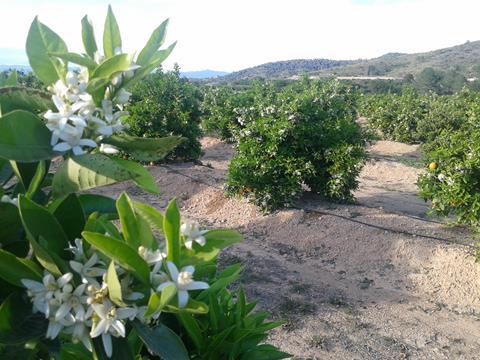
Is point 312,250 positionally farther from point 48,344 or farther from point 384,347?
point 48,344

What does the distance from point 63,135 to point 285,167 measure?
6.17m

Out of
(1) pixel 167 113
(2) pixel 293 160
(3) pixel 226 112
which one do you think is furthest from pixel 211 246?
(3) pixel 226 112

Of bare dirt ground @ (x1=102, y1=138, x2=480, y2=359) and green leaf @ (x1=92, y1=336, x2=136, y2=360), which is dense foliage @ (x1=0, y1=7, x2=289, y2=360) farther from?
bare dirt ground @ (x1=102, y1=138, x2=480, y2=359)

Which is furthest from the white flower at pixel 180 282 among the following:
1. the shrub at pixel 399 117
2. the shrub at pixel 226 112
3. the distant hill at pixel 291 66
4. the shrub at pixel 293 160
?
the distant hill at pixel 291 66

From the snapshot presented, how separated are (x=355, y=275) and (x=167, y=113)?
22.4 ft

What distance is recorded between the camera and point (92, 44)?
39.4 inches

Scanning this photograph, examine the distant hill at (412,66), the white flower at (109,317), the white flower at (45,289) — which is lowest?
the distant hill at (412,66)

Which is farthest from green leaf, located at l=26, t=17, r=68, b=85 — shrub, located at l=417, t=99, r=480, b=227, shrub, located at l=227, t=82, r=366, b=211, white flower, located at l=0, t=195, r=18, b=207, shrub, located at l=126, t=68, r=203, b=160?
shrub, located at l=126, t=68, r=203, b=160

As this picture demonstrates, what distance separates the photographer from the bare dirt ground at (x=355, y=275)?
3.80 meters

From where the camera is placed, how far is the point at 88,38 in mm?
996

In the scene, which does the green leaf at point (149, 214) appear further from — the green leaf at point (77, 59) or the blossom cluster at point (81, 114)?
the green leaf at point (77, 59)

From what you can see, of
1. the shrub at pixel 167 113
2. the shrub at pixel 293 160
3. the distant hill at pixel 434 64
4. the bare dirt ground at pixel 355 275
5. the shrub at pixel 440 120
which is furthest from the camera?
the distant hill at pixel 434 64

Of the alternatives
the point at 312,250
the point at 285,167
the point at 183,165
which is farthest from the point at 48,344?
the point at 183,165

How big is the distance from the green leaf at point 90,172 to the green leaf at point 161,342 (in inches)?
10.7
